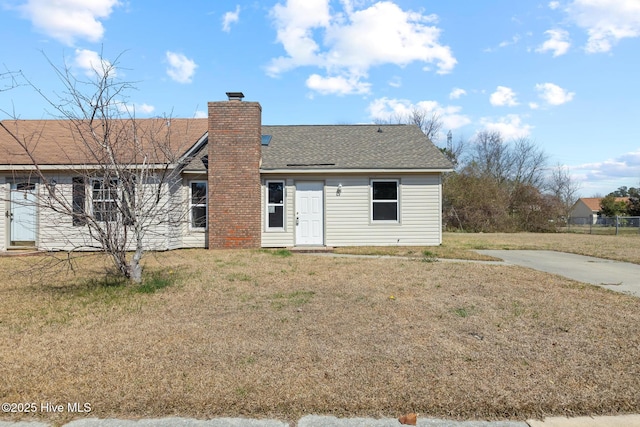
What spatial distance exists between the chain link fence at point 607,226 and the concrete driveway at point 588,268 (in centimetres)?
1541

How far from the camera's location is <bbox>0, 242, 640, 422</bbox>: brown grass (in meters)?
3.01

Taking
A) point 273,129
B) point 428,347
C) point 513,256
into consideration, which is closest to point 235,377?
point 428,347

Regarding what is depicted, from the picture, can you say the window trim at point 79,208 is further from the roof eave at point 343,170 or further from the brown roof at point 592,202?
the brown roof at point 592,202

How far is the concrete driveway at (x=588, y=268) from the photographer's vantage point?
Answer: 7582mm

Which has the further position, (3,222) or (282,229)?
(282,229)

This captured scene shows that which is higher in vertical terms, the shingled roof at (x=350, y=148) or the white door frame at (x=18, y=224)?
the shingled roof at (x=350, y=148)

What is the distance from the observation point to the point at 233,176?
Result: 12.7 meters

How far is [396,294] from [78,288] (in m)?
5.57

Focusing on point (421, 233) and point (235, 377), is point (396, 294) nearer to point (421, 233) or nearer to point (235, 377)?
point (235, 377)

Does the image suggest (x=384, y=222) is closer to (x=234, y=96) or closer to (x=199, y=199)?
(x=199, y=199)

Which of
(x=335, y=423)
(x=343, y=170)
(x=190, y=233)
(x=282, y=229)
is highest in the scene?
(x=343, y=170)

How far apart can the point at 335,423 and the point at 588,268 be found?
9429 millimetres

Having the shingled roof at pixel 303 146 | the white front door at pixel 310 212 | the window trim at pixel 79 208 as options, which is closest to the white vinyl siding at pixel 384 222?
the white front door at pixel 310 212

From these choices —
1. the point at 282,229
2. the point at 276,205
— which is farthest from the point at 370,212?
the point at 276,205
